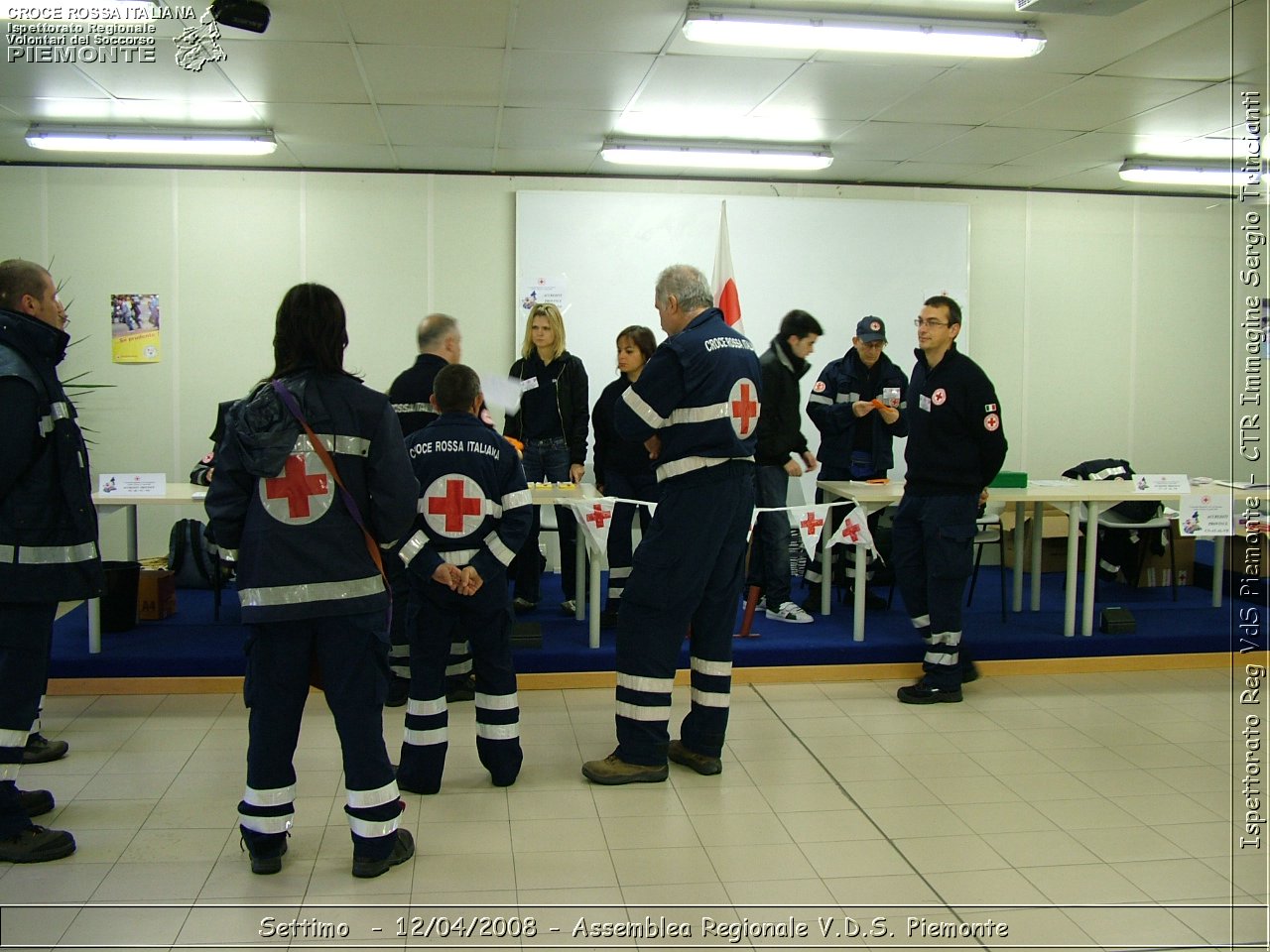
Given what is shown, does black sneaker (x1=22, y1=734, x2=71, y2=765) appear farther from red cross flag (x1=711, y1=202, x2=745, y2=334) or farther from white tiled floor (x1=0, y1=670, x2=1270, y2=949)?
red cross flag (x1=711, y1=202, x2=745, y2=334)

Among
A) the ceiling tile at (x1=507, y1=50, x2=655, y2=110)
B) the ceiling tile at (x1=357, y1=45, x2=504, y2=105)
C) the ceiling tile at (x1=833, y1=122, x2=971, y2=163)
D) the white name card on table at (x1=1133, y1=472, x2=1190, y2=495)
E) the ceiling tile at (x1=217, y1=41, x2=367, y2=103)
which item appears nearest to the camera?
the ceiling tile at (x1=217, y1=41, x2=367, y2=103)

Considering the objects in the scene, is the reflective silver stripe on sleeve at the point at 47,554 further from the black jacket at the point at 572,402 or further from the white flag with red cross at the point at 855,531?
the white flag with red cross at the point at 855,531

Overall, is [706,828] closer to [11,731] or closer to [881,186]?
[11,731]

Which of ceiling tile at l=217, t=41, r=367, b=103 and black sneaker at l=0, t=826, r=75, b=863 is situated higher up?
ceiling tile at l=217, t=41, r=367, b=103

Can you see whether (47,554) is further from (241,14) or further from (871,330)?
(871,330)

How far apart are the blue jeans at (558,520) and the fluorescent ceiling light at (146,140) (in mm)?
2516

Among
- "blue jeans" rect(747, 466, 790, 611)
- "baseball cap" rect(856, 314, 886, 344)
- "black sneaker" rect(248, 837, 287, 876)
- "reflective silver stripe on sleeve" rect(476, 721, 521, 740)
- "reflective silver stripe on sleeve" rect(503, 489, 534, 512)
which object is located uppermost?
"baseball cap" rect(856, 314, 886, 344)

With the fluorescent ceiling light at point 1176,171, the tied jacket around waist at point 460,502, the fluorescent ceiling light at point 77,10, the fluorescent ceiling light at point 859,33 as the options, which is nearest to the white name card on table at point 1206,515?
the fluorescent ceiling light at point 859,33

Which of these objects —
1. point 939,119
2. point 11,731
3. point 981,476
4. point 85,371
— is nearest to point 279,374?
point 11,731

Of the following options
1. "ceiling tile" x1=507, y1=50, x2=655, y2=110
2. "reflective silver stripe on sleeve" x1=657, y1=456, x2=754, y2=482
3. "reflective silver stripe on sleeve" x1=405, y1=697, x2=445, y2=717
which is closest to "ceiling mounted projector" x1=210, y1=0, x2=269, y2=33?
"ceiling tile" x1=507, y1=50, x2=655, y2=110

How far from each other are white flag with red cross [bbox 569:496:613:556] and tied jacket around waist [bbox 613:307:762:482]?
46.9 inches

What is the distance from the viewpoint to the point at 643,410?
11.8 ft

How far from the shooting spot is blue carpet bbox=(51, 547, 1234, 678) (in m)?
4.73

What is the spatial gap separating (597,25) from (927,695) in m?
3.29
